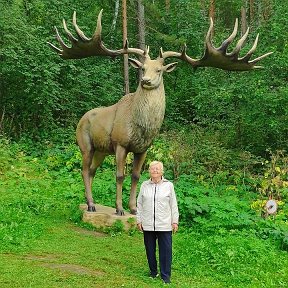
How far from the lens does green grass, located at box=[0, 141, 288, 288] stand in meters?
6.26

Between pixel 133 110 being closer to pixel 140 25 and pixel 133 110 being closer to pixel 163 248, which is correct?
pixel 163 248

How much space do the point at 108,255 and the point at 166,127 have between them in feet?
45.2

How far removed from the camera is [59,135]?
18562 millimetres

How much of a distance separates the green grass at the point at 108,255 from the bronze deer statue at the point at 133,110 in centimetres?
105

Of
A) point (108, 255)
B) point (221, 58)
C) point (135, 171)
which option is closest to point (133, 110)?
point (135, 171)

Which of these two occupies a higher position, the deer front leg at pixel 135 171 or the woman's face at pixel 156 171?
the woman's face at pixel 156 171

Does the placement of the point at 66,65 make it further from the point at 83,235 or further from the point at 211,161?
the point at 83,235

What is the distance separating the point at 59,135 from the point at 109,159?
3.81 meters

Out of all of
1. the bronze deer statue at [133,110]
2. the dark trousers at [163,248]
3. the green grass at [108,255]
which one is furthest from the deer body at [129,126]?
the dark trousers at [163,248]

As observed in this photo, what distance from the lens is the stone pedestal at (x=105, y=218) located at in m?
8.82

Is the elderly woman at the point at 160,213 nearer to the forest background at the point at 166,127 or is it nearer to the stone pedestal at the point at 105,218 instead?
the forest background at the point at 166,127

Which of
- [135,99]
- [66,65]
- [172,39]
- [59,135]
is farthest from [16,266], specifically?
[172,39]

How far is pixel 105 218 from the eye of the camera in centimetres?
905

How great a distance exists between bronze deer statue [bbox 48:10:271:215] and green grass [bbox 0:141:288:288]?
1.05 m
